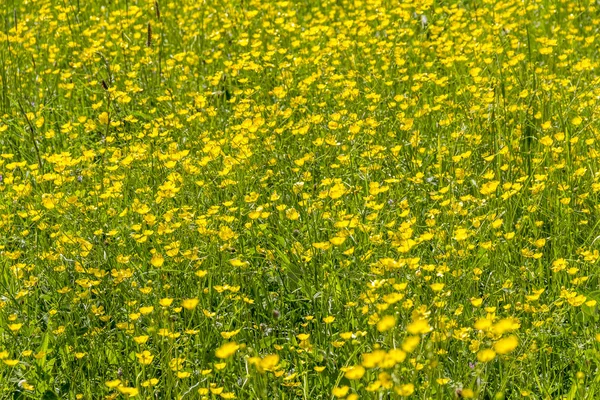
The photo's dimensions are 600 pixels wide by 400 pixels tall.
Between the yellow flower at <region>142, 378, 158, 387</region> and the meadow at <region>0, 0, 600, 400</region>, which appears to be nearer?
the yellow flower at <region>142, 378, 158, 387</region>

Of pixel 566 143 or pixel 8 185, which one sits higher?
pixel 566 143

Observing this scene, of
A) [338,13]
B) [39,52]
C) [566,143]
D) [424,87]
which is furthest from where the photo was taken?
[338,13]

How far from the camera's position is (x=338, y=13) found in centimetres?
542

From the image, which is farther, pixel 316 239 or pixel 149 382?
pixel 316 239

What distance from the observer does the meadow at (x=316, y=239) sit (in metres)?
2.23

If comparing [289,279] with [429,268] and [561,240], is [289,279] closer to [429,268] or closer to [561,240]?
[429,268]

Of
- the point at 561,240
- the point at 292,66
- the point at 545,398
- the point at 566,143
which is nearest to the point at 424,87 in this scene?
the point at 292,66

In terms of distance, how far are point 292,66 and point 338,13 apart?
1.06 metres

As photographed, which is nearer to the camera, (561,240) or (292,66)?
(561,240)

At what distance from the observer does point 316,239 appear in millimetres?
2775

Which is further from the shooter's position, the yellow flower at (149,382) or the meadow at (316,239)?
the meadow at (316,239)

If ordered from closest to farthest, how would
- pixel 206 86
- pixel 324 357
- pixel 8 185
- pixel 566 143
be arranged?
pixel 324 357, pixel 566 143, pixel 8 185, pixel 206 86

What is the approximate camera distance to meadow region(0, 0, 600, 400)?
7.30 ft

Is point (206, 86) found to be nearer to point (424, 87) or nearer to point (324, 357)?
point (424, 87)
